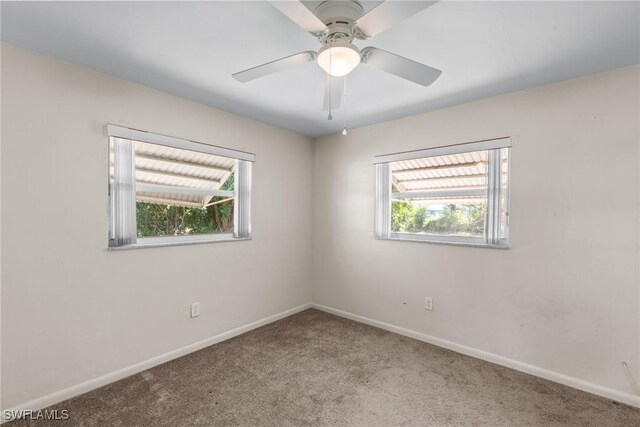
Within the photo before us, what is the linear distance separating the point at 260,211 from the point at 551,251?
8.54 feet

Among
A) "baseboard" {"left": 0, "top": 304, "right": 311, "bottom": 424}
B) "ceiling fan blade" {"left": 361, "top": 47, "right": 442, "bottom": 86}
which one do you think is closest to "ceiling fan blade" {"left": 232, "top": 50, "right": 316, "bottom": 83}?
"ceiling fan blade" {"left": 361, "top": 47, "right": 442, "bottom": 86}

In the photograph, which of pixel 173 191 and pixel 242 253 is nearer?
pixel 173 191

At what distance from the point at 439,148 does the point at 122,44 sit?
2522 mm

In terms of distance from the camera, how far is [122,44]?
67.5 inches

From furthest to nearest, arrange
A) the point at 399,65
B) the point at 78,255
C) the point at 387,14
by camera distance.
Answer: the point at 78,255 → the point at 399,65 → the point at 387,14

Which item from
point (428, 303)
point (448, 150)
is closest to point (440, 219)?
point (448, 150)

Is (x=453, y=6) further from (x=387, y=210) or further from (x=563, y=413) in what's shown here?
(x=563, y=413)

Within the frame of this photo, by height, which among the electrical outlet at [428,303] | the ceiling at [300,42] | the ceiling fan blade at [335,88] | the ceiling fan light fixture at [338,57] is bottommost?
the electrical outlet at [428,303]

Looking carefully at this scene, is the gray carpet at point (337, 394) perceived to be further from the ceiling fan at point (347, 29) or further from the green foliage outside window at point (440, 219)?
the ceiling fan at point (347, 29)

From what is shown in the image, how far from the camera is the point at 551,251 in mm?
2209

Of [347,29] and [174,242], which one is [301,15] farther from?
[174,242]

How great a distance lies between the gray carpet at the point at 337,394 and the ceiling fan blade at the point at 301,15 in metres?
2.12

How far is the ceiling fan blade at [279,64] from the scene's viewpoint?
1.50m

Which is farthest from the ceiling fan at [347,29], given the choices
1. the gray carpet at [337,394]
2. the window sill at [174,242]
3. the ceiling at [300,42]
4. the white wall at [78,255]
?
the gray carpet at [337,394]
